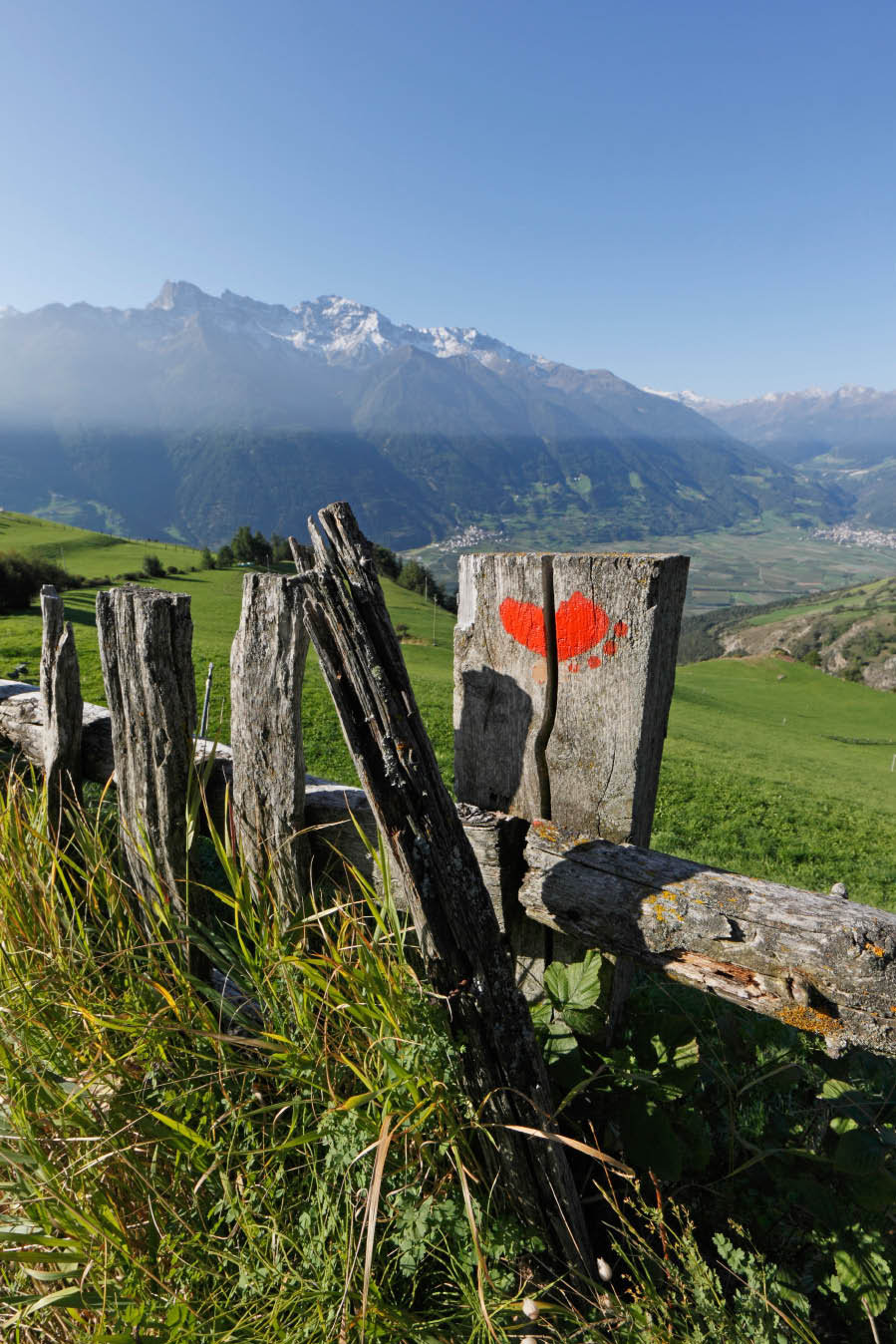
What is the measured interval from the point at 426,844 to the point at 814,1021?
3.25ft

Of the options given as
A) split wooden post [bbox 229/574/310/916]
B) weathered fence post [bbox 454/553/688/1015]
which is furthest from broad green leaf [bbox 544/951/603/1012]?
split wooden post [bbox 229/574/310/916]

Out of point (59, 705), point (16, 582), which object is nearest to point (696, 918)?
point (59, 705)

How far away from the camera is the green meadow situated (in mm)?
9148

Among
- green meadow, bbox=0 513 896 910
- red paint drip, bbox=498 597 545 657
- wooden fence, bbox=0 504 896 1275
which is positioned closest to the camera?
wooden fence, bbox=0 504 896 1275

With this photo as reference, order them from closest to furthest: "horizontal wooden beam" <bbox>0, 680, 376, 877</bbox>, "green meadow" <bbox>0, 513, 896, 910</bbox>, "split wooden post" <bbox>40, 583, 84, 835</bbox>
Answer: "horizontal wooden beam" <bbox>0, 680, 376, 877</bbox>
"split wooden post" <bbox>40, 583, 84, 835</bbox>
"green meadow" <bbox>0, 513, 896, 910</bbox>

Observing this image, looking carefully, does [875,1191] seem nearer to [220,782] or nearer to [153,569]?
[220,782]

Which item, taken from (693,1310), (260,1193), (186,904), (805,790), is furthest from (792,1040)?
(805,790)

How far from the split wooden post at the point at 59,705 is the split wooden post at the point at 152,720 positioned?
1.57ft

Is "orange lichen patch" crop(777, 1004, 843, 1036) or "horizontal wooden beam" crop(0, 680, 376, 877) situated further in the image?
"horizontal wooden beam" crop(0, 680, 376, 877)

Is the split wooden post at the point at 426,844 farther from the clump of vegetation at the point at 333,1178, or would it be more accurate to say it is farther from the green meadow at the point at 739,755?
the green meadow at the point at 739,755

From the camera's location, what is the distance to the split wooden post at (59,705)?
2674 mm

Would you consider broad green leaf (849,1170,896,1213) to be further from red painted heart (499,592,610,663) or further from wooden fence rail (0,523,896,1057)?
red painted heart (499,592,610,663)

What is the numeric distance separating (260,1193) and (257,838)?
959 mm

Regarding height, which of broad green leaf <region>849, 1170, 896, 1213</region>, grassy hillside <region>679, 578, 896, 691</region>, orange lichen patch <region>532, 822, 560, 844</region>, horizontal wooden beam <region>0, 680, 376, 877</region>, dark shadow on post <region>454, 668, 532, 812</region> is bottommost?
grassy hillside <region>679, 578, 896, 691</region>
